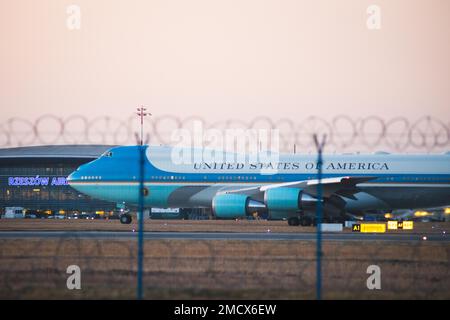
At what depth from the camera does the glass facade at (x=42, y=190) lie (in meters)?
92.6

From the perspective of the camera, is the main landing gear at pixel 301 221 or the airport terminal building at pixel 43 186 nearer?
the main landing gear at pixel 301 221

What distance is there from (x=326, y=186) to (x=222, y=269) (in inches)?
944

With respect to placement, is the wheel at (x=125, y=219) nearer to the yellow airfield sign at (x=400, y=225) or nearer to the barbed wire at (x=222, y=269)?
the yellow airfield sign at (x=400, y=225)

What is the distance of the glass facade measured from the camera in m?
92.6

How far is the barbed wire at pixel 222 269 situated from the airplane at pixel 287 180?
1604cm

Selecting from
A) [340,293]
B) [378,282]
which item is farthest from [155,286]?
[378,282]

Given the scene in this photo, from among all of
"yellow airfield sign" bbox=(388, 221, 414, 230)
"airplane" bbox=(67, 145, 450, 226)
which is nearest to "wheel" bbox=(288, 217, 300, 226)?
"airplane" bbox=(67, 145, 450, 226)

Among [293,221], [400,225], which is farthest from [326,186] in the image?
[400,225]

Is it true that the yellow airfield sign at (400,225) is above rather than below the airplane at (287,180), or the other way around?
below

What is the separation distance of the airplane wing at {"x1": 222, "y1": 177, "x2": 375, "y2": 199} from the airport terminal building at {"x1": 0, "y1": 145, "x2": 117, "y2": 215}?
4955 centimetres

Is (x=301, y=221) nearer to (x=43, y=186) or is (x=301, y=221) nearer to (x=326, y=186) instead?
(x=326, y=186)

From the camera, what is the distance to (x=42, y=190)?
93.9 m

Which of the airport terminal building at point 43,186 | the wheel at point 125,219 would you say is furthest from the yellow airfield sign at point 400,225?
the airport terminal building at point 43,186

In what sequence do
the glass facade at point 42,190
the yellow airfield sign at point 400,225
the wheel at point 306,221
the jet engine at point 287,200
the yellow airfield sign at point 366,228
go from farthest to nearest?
1. the glass facade at point 42,190
2. the wheel at point 306,221
3. the yellow airfield sign at point 400,225
4. the jet engine at point 287,200
5. the yellow airfield sign at point 366,228
